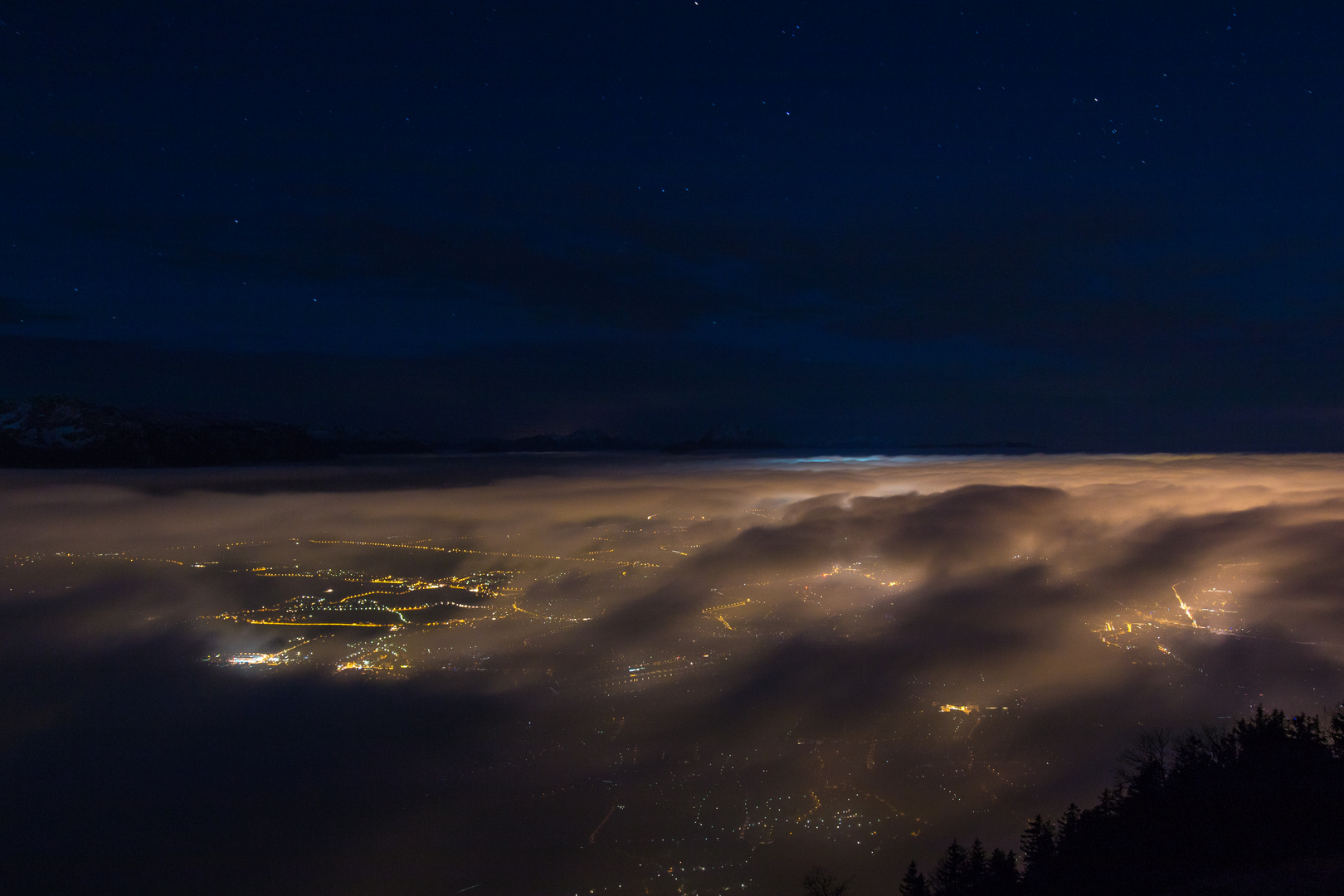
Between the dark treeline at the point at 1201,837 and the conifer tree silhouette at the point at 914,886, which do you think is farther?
the conifer tree silhouette at the point at 914,886

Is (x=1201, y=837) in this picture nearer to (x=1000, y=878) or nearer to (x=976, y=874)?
(x=1000, y=878)

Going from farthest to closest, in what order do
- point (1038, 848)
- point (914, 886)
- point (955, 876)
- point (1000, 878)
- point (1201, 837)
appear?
1. point (1038, 848)
2. point (1000, 878)
3. point (955, 876)
4. point (1201, 837)
5. point (914, 886)

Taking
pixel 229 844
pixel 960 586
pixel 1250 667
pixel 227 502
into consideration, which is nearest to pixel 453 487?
pixel 227 502

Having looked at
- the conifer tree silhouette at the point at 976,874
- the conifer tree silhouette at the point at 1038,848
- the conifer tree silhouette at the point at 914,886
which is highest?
the conifer tree silhouette at the point at 914,886

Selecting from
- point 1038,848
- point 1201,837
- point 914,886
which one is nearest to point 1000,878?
point 1038,848

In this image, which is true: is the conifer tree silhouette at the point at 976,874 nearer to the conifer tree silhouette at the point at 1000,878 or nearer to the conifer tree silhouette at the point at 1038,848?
the conifer tree silhouette at the point at 1000,878

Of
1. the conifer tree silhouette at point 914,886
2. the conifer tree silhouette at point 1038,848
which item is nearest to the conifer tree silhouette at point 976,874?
the conifer tree silhouette at point 914,886

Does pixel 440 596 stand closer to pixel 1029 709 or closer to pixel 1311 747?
pixel 1029 709

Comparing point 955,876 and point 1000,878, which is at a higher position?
point 955,876

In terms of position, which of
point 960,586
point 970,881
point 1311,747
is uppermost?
point 1311,747
